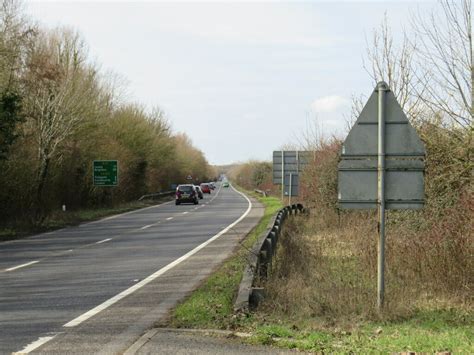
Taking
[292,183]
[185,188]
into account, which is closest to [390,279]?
[292,183]

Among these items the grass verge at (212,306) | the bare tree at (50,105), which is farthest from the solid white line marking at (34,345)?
the bare tree at (50,105)

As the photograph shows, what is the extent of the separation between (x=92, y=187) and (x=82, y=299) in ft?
108

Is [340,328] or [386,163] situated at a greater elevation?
[386,163]

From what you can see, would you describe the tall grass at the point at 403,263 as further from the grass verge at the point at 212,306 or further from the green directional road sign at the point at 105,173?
the green directional road sign at the point at 105,173

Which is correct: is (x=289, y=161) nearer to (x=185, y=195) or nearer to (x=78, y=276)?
(x=185, y=195)

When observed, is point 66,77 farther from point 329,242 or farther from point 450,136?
point 450,136

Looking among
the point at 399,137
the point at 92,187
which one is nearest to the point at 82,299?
the point at 399,137

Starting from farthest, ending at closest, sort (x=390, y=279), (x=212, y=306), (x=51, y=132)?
(x=51, y=132), (x=390, y=279), (x=212, y=306)

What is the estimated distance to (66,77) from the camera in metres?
34.2

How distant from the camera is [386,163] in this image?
813cm

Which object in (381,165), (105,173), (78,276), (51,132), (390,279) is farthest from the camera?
(105,173)

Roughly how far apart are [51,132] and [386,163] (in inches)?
953

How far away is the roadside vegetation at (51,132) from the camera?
83.8 feet

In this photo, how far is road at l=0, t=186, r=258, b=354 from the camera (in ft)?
26.0
